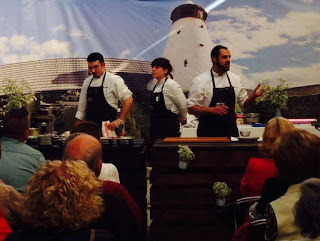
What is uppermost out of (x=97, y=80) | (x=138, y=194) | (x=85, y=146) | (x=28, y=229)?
(x=97, y=80)

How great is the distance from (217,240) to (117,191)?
162 cm

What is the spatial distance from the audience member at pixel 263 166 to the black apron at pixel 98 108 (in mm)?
2172

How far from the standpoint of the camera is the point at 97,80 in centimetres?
418

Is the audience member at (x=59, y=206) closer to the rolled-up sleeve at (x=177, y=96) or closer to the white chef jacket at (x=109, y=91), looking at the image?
the white chef jacket at (x=109, y=91)

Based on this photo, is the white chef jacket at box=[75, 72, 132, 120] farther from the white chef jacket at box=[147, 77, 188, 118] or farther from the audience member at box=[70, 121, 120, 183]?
the audience member at box=[70, 121, 120, 183]

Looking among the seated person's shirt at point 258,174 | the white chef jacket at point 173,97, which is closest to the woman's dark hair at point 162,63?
the white chef jacket at point 173,97

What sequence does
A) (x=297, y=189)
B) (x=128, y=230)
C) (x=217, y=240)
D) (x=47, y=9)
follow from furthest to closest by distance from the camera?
1. (x=47, y=9)
2. (x=217, y=240)
3. (x=128, y=230)
4. (x=297, y=189)

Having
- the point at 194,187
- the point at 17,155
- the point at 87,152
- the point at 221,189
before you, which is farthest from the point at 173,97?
the point at 87,152

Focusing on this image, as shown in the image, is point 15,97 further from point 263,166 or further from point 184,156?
point 263,166

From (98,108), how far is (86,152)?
2378mm

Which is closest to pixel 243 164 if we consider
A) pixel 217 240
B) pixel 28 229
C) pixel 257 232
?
pixel 217 240

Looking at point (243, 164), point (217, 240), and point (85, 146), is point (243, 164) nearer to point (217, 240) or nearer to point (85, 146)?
point (217, 240)

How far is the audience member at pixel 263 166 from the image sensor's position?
2.10 meters

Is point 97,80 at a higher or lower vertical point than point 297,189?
higher
